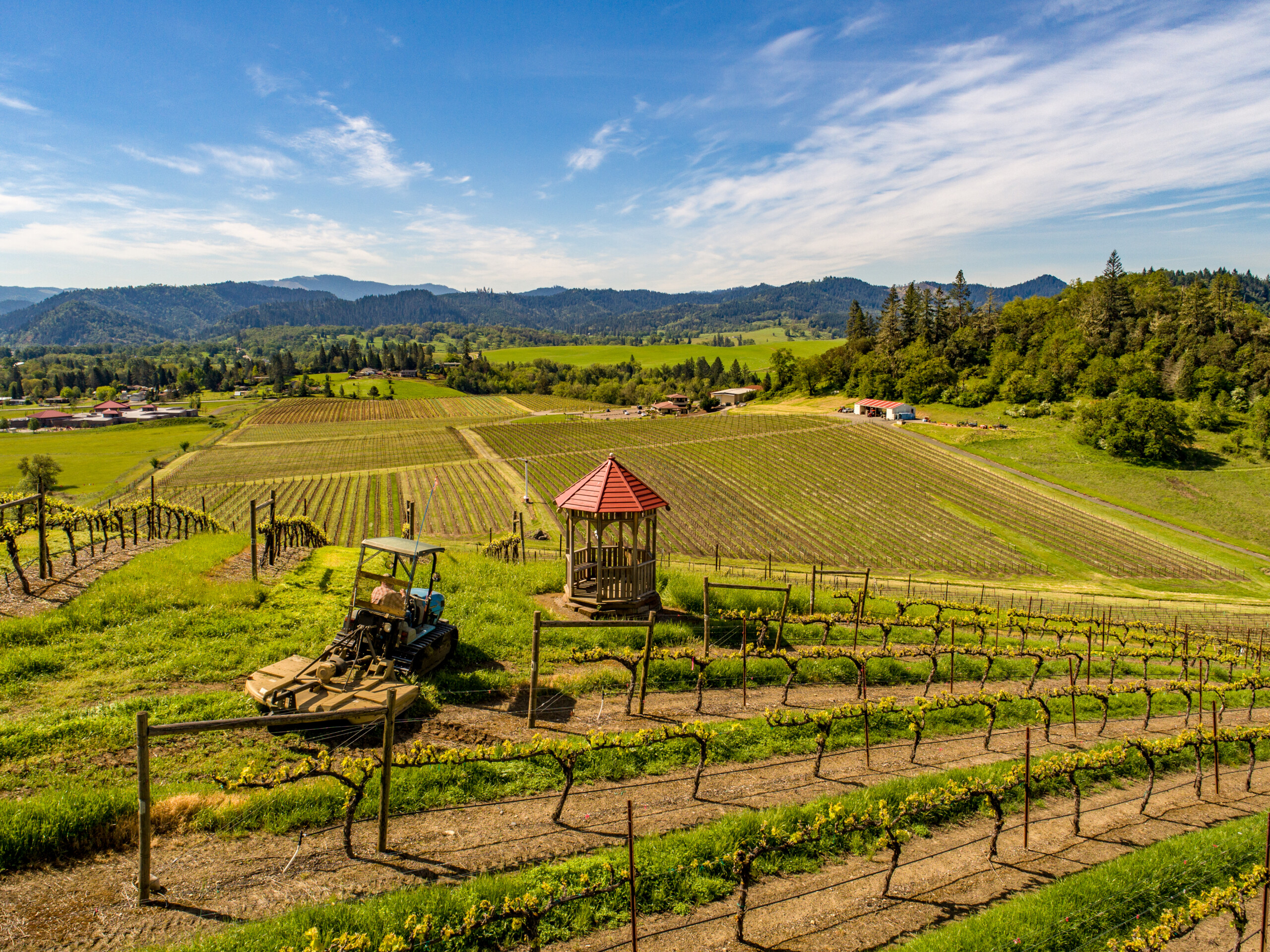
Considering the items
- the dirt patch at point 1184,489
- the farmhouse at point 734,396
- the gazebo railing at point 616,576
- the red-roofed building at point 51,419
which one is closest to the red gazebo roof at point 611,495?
the gazebo railing at point 616,576

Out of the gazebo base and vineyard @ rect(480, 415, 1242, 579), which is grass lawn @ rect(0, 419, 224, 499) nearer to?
vineyard @ rect(480, 415, 1242, 579)

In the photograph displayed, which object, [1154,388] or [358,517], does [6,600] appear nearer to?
[358,517]

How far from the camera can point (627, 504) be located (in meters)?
19.1

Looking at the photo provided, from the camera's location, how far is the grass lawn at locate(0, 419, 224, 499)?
6969 cm

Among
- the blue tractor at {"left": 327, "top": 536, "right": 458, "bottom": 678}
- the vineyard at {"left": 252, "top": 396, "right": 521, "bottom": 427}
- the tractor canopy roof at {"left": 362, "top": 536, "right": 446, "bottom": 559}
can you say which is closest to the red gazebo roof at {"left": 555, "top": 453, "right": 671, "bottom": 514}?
the tractor canopy roof at {"left": 362, "top": 536, "right": 446, "bottom": 559}

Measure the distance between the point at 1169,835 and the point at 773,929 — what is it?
300 inches

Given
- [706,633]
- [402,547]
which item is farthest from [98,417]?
[706,633]

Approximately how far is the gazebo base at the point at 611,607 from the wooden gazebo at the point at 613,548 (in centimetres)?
2

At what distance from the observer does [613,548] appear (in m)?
20.0

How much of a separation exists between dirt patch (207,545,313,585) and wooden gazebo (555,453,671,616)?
30.0ft

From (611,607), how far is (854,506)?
44.5 metres

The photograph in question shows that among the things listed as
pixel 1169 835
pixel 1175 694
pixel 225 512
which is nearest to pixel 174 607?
pixel 1169 835

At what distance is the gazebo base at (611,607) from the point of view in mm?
18922

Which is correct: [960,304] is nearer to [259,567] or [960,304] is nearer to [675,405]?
[675,405]
